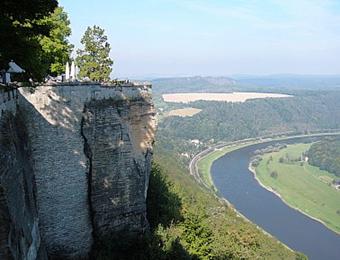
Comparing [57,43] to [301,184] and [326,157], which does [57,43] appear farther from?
[326,157]

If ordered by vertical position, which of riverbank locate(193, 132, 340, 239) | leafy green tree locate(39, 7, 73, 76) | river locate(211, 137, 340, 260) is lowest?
riverbank locate(193, 132, 340, 239)

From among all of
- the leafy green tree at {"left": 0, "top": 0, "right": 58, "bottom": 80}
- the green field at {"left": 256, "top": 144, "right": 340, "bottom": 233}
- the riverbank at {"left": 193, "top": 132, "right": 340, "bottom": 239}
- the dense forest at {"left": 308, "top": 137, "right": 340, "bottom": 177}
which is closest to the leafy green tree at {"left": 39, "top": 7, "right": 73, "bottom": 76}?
the leafy green tree at {"left": 0, "top": 0, "right": 58, "bottom": 80}

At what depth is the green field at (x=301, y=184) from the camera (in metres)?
94.8

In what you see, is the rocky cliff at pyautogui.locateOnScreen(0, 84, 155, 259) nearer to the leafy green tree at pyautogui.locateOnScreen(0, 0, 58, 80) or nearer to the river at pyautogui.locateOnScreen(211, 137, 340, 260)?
the leafy green tree at pyautogui.locateOnScreen(0, 0, 58, 80)

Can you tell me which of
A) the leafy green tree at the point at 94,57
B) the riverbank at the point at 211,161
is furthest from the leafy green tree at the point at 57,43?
the riverbank at the point at 211,161

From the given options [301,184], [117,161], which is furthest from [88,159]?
[301,184]

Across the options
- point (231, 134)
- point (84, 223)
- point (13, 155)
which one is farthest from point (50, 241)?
point (231, 134)

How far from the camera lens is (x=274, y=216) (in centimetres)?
8819

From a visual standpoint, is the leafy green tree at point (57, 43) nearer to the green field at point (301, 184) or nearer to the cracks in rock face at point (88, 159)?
the cracks in rock face at point (88, 159)

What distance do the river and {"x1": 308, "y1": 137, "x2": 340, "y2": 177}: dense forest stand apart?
27451mm

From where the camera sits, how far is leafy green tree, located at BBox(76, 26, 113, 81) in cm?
2609

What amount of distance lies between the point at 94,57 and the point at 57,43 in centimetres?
497

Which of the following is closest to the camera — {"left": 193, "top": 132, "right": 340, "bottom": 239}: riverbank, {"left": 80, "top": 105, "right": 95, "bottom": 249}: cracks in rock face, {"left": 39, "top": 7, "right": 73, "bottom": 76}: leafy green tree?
{"left": 80, "top": 105, "right": 95, "bottom": 249}: cracks in rock face

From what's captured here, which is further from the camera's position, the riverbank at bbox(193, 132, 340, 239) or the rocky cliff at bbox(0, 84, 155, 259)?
the riverbank at bbox(193, 132, 340, 239)
